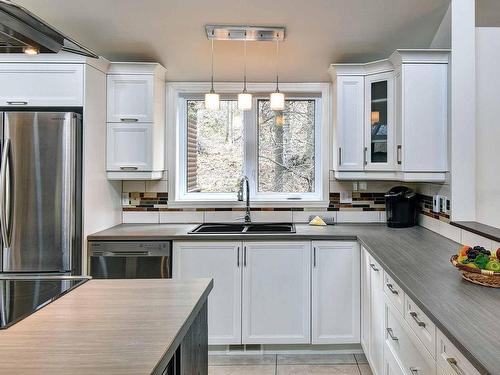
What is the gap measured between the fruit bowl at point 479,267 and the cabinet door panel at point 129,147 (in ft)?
7.61

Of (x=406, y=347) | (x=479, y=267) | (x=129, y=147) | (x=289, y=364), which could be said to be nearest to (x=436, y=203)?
(x=479, y=267)

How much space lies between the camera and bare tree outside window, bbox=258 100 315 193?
369 centimetres

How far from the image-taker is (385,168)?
309 centimetres

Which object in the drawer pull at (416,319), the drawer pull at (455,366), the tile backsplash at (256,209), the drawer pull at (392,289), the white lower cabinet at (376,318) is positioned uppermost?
the tile backsplash at (256,209)

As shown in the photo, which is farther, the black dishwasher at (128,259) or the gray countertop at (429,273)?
the black dishwasher at (128,259)

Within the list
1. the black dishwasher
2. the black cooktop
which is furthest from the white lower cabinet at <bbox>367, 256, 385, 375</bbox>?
the black cooktop

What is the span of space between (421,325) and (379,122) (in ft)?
6.26

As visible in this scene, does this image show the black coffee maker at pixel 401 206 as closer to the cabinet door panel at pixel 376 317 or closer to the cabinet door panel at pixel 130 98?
the cabinet door panel at pixel 376 317

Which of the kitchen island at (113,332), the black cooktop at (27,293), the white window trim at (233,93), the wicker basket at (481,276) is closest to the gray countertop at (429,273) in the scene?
the wicker basket at (481,276)

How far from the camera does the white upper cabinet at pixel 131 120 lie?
3180mm

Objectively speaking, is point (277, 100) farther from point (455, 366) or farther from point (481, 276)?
point (455, 366)

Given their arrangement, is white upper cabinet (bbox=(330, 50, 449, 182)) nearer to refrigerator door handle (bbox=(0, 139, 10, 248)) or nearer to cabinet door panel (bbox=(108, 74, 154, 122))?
cabinet door panel (bbox=(108, 74, 154, 122))

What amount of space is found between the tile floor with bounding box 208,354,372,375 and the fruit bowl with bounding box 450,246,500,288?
4.40 ft

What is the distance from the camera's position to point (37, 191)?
266 cm
